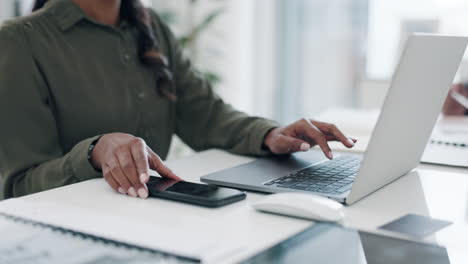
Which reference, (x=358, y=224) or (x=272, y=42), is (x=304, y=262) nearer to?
(x=358, y=224)

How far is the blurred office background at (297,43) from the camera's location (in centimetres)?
347

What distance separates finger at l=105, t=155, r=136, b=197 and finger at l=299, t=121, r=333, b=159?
38 centimetres

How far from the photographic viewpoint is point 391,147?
0.90 m

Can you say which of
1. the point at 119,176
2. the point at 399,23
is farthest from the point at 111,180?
the point at 399,23

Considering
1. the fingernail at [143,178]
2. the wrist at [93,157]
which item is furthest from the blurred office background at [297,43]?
the fingernail at [143,178]

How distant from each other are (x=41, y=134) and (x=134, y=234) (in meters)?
0.53

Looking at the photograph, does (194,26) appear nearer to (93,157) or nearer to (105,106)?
(105,106)

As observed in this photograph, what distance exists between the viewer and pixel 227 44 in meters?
3.54

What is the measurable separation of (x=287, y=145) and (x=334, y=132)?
96 millimetres

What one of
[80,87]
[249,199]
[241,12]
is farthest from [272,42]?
[249,199]

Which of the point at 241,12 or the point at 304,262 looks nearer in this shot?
the point at 304,262

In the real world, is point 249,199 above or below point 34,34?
below

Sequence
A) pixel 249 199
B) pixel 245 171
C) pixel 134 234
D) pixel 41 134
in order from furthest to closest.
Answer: pixel 41 134
pixel 245 171
pixel 249 199
pixel 134 234

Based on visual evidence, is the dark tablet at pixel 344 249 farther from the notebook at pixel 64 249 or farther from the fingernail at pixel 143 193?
the fingernail at pixel 143 193
